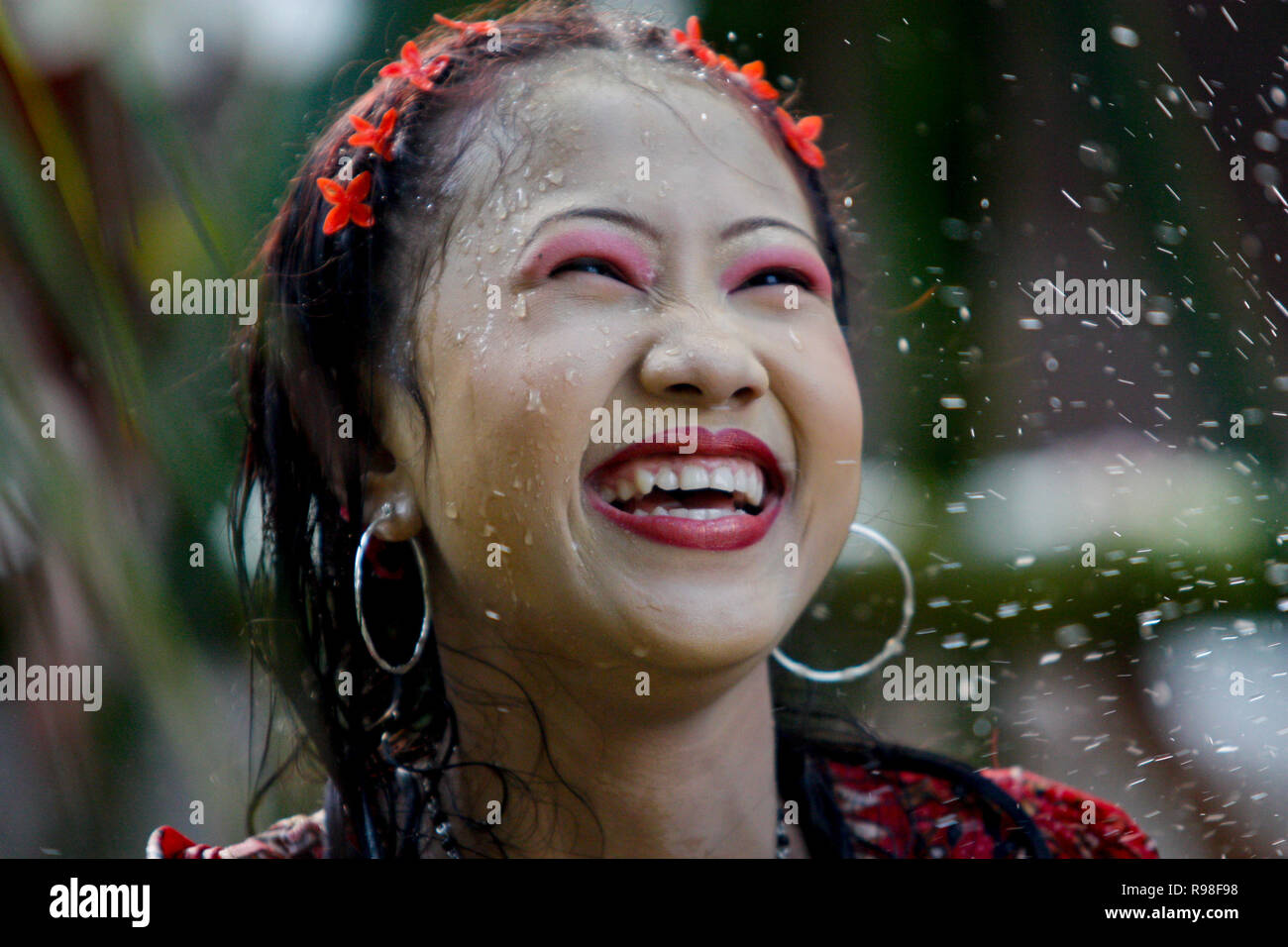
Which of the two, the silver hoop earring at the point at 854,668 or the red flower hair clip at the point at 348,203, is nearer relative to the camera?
the red flower hair clip at the point at 348,203

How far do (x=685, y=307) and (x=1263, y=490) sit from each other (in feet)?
4.01

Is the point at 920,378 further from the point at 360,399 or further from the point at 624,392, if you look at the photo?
the point at 360,399

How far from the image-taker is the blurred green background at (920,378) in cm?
154

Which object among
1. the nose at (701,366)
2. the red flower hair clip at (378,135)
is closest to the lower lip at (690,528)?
the nose at (701,366)

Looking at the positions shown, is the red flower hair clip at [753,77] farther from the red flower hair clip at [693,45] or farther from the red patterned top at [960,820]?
the red patterned top at [960,820]

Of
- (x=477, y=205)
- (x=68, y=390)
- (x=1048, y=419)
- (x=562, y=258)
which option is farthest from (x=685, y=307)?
(x=68, y=390)

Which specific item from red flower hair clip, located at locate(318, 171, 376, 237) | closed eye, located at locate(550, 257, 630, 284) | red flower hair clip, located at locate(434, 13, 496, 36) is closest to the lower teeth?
closed eye, located at locate(550, 257, 630, 284)

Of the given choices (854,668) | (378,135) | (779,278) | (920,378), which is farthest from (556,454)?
(920,378)

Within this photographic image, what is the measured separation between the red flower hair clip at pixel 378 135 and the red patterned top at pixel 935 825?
842 mm

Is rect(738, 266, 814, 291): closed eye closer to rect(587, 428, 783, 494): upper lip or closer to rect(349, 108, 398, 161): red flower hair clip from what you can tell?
rect(587, 428, 783, 494): upper lip

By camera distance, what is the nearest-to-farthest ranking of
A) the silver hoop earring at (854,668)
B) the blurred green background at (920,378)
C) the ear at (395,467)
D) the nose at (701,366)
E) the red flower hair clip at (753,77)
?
the nose at (701,366)
the ear at (395,467)
the red flower hair clip at (753,77)
the silver hoop earring at (854,668)
the blurred green background at (920,378)

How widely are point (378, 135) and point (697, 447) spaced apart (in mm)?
521

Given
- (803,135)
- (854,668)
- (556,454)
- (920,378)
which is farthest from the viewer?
(920,378)

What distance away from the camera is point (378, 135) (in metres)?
1.16
